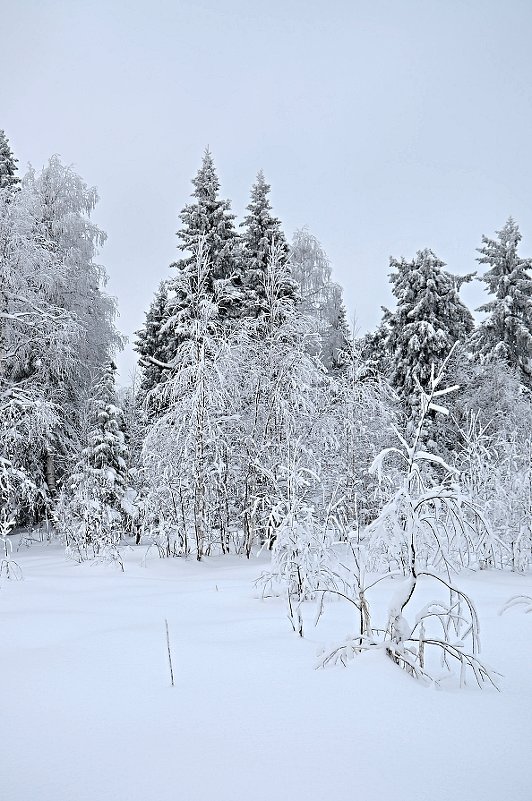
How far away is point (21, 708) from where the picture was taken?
9.21 feet

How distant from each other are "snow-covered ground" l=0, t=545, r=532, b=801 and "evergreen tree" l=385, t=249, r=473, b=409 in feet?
50.2

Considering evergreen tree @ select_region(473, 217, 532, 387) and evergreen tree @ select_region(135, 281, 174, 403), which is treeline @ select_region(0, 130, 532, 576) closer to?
evergreen tree @ select_region(135, 281, 174, 403)

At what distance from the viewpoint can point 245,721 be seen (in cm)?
253

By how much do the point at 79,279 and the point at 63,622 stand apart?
12433mm

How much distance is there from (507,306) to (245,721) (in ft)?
70.7

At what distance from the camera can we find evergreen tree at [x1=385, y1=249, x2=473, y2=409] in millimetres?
19053

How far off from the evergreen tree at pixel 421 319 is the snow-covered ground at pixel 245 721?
15289mm

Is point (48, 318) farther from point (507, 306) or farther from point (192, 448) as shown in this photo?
point (507, 306)

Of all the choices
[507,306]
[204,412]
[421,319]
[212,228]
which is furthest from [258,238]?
[507,306]

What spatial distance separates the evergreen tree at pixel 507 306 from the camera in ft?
68.0

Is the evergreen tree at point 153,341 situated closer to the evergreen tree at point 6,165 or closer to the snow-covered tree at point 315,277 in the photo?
the snow-covered tree at point 315,277

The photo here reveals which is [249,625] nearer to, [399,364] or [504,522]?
[504,522]

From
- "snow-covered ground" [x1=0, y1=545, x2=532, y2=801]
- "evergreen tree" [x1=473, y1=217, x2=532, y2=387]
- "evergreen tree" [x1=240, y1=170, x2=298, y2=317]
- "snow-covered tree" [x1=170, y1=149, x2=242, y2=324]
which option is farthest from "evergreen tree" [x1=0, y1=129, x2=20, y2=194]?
"evergreen tree" [x1=473, y1=217, x2=532, y2=387]

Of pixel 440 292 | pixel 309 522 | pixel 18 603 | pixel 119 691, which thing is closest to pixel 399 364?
pixel 440 292
